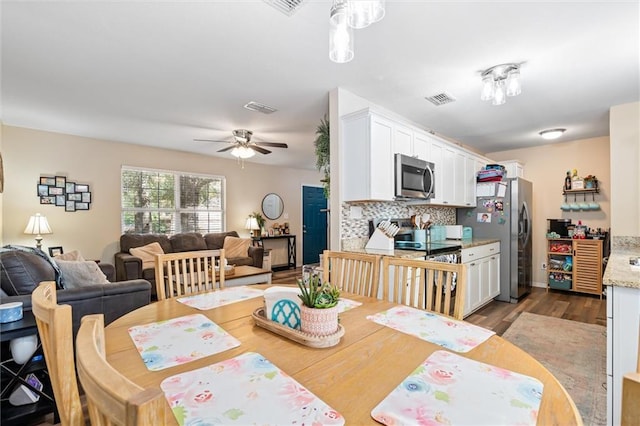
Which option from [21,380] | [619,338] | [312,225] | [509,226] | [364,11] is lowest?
[21,380]

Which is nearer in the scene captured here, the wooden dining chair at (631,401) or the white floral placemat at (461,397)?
the wooden dining chair at (631,401)

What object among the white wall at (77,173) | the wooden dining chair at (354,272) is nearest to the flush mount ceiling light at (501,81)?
the wooden dining chair at (354,272)

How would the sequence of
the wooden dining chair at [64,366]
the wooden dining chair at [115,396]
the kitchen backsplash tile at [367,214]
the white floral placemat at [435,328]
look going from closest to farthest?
the wooden dining chair at [115,396], the wooden dining chair at [64,366], the white floral placemat at [435,328], the kitchen backsplash tile at [367,214]

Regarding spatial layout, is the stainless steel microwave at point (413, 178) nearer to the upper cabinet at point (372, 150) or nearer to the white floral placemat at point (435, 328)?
the upper cabinet at point (372, 150)

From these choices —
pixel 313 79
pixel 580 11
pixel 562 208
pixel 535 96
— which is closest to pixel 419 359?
pixel 580 11

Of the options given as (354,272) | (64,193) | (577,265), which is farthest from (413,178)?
(64,193)

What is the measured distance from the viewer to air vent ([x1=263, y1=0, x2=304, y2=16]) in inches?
69.4

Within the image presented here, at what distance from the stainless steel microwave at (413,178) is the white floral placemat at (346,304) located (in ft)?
5.89

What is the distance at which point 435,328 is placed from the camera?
1.19m

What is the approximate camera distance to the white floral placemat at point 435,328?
106 cm

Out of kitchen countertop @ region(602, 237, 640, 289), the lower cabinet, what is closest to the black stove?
the lower cabinet

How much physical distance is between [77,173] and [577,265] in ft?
25.2

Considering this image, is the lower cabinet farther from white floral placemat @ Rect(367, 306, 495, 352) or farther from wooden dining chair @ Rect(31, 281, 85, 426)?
wooden dining chair @ Rect(31, 281, 85, 426)

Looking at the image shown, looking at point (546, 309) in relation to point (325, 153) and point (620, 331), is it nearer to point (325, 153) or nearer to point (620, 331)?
point (620, 331)
